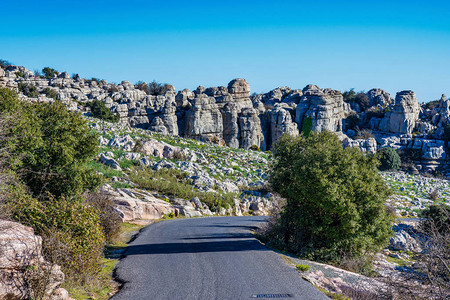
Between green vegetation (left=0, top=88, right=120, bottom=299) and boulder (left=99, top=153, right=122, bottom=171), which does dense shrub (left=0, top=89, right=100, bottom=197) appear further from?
boulder (left=99, top=153, right=122, bottom=171)

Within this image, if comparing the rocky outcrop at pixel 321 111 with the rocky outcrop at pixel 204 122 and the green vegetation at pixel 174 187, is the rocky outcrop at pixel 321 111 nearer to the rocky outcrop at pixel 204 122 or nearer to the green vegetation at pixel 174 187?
the rocky outcrop at pixel 204 122

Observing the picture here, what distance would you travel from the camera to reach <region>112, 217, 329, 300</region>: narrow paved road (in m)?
10.4

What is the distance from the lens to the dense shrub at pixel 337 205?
15.8 m

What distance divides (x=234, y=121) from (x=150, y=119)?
690 inches

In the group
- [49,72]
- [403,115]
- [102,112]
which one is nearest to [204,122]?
[102,112]

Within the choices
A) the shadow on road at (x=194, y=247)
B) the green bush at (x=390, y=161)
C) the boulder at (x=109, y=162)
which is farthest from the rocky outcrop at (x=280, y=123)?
the shadow on road at (x=194, y=247)

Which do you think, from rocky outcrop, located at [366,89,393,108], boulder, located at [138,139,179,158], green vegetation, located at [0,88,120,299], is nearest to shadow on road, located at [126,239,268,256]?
green vegetation, located at [0,88,120,299]

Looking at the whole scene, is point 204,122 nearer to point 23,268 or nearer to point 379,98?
point 379,98

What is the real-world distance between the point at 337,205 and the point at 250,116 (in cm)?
6142

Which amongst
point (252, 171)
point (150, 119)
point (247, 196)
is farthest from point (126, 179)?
point (150, 119)

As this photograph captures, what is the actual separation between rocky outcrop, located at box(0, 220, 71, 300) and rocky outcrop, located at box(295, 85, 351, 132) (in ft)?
241

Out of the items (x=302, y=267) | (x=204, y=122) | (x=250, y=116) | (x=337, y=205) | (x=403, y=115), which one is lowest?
(x=302, y=267)

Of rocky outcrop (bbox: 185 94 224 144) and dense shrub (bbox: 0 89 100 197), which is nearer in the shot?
dense shrub (bbox: 0 89 100 197)

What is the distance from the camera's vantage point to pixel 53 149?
1759 cm
